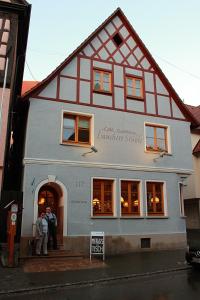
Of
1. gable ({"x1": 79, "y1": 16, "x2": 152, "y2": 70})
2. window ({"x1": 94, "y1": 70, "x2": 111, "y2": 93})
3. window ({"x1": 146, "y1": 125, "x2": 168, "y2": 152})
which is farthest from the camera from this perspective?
window ({"x1": 146, "y1": 125, "x2": 168, "y2": 152})

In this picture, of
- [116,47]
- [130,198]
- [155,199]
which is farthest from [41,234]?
[116,47]

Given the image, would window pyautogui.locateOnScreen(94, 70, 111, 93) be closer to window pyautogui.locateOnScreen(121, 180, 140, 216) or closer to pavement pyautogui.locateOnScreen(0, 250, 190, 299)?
window pyautogui.locateOnScreen(121, 180, 140, 216)

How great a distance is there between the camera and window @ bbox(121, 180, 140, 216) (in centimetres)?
1541

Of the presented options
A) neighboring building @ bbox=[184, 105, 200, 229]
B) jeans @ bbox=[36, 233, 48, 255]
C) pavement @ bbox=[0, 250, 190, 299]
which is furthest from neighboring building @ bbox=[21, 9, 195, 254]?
neighboring building @ bbox=[184, 105, 200, 229]

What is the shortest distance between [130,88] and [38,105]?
526 centimetres

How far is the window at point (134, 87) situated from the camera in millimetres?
16984

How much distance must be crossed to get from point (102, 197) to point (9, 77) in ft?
22.6

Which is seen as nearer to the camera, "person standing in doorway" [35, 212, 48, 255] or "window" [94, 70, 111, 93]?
"person standing in doorway" [35, 212, 48, 255]

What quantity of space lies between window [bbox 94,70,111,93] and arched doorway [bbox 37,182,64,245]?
215 inches

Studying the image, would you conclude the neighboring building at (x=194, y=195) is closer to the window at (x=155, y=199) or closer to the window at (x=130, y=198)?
the window at (x=155, y=199)

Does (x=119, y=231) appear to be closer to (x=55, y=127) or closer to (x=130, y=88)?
(x=55, y=127)

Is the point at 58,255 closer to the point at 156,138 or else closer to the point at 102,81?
the point at 156,138

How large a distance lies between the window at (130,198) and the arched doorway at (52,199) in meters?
3.05

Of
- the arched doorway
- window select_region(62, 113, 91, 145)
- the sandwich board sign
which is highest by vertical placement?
window select_region(62, 113, 91, 145)
